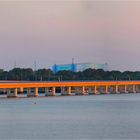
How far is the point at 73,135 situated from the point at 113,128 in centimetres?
816

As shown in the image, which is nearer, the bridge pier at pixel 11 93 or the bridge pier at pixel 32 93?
the bridge pier at pixel 11 93

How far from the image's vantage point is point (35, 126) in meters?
71.4

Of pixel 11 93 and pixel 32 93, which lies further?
pixel 32 93

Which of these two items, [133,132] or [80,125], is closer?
[133,132]

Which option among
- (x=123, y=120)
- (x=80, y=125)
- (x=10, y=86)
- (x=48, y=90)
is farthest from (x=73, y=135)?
(x=48, y=90)

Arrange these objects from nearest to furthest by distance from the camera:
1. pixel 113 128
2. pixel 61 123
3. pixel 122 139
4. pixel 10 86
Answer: pixel 122 139, pixel 113 128, pixel 61 123, pixel 10 86

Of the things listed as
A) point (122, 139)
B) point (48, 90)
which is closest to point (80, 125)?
point (122, 139)

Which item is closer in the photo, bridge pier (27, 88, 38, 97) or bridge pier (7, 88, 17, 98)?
bridge pier (7, 88, 17, 98)

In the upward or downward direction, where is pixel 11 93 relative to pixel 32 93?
upward

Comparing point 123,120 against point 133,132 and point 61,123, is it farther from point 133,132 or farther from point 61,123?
point 133,132

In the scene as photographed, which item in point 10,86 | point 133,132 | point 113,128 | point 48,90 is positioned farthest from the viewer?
point 48,90

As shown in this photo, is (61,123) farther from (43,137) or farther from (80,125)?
(43,137)

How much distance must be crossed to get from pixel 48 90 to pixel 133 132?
13452 cm

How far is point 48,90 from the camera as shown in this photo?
19825cm
